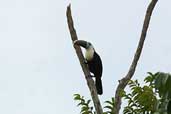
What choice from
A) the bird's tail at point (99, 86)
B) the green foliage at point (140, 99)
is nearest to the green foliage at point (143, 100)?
the green foliage at point (140, 99)

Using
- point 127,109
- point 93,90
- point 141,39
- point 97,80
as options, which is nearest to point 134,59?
point 141,39

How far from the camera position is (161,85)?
5.28 meters

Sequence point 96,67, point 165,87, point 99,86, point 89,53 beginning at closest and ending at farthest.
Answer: point 165,87 → point 99,86 → point 96,67 → point 89,53

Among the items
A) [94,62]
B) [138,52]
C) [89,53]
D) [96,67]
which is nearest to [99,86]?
[96,67]

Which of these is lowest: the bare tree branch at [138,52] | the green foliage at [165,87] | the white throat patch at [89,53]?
the green foliage at [165,87]

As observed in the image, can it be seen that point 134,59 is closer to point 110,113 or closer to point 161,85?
point 110,113

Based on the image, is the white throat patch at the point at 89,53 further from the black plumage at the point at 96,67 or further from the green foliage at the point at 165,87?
the green foliage at the point at 165,87

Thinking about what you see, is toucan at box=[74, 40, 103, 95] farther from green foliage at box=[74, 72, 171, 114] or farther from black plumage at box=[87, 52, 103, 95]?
green foliage at box=[74, 72, 171, 114]

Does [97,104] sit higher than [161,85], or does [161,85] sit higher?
[97,104]

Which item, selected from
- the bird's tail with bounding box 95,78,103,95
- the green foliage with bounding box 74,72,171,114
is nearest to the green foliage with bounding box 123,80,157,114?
the green foliage with bounding box 74,72,171,114

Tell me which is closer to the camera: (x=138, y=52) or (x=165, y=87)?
(x=165, y=87)

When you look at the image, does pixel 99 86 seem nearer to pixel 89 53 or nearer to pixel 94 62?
pixel 94 62

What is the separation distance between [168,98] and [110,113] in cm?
224

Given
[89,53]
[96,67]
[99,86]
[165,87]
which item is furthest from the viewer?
[89,53]
